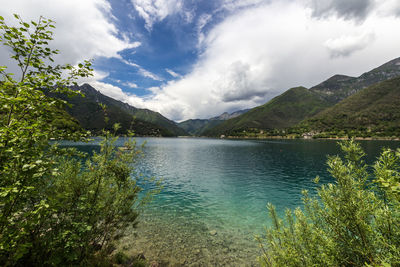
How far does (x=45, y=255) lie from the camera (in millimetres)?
4816

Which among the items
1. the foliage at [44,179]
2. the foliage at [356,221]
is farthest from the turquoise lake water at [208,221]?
the foliage at [356,221]

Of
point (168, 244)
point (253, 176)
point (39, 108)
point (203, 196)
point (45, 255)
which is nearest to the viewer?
point (39, 108)

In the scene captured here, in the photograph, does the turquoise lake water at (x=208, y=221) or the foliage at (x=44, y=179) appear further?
the turquoise lake water at (x=208, y=221)

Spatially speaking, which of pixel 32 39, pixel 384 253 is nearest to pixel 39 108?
pixel 32 39

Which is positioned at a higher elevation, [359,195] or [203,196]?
[359,195]

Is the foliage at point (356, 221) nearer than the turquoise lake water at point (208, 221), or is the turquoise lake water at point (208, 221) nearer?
the foliage at point (356, 221)

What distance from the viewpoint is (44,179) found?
4980 millimetres

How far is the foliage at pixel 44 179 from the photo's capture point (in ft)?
10.4

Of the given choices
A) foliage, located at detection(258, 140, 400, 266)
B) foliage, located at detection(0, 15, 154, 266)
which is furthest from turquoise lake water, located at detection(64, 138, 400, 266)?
foliage, located at detection(258, 140, 400, 266)

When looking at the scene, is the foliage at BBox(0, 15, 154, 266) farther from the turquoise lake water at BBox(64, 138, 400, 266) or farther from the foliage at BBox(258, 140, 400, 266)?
the foliage at BBox(258, 140, 400, 266)

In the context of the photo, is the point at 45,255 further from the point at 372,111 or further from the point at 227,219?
the point at 372,111

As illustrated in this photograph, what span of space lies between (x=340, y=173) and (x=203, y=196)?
21433 millimetres

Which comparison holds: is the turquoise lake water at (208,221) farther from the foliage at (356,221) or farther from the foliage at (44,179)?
the foliage at (356,221)

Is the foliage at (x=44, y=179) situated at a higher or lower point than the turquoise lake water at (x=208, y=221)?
higher
